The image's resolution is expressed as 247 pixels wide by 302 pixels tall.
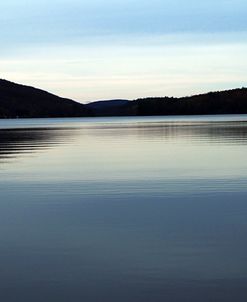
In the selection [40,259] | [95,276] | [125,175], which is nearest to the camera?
[95,276]

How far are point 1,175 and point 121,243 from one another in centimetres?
1498

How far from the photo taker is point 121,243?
493 inches

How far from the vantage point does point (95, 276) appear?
10.3 m

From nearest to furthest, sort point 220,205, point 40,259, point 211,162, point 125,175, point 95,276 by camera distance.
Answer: point 95,276, point 40,259, point 220,205, point 125,175, point 211,162

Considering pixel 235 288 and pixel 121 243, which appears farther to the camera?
pixel 121 243

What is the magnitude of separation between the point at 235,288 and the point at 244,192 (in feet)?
33.6

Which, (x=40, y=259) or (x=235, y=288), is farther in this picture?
(x=40, y=259)

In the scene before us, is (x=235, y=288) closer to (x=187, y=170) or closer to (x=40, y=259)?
(x=40, y=259)

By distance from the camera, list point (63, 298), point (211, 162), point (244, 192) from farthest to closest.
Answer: point (211, 162)
point (244, 192)
point (63, 298)

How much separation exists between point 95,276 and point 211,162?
21.1 metres

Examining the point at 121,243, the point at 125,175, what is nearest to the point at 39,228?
the point at 121,243

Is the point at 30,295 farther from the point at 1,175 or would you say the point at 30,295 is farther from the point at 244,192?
the point at 1,175

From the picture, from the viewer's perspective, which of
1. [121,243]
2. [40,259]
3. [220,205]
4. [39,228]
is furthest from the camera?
[220,205]

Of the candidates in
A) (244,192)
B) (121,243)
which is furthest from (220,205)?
(121,243)
